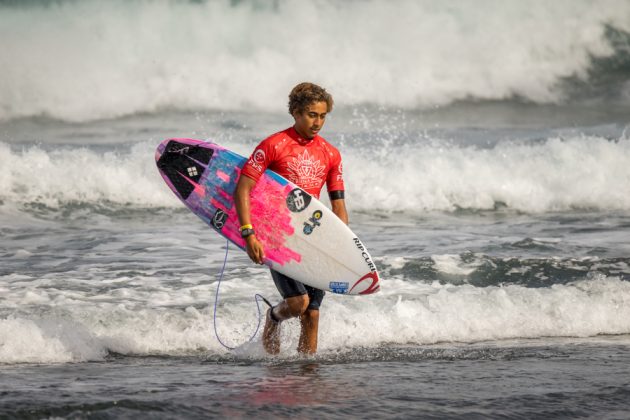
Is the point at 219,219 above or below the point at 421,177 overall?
below

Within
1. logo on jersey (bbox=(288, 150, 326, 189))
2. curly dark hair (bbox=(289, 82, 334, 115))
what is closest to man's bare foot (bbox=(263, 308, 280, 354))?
logo on jersey (bbox=(288, 150, 326, 189))

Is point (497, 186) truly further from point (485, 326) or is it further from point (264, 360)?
point (264, 360)

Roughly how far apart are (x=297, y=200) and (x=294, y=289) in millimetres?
512

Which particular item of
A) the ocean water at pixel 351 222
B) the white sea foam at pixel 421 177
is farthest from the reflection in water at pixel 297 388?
the white sea foam at pixel 421 177

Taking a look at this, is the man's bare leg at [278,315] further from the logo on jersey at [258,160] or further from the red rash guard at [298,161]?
the logo on jersey at [258,160]

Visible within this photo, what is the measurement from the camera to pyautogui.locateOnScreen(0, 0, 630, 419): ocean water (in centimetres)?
441

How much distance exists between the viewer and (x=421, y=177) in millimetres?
16375

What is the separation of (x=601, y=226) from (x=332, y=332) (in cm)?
674

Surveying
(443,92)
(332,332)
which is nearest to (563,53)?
(443,92)

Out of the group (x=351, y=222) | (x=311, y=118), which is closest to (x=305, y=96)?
(x=311, y=118)

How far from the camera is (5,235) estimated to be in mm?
10531

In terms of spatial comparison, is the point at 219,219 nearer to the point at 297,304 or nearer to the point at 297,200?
the point at 297,200

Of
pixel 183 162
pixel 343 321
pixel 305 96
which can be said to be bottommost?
pixel 343 321

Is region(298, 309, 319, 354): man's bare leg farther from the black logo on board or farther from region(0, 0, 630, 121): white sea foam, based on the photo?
region(0, 0, 630, 121): white sea foam
